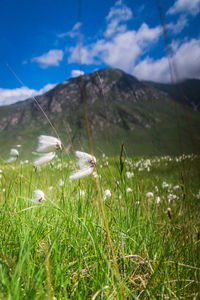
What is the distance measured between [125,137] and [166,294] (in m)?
1.17

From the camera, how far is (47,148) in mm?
1489

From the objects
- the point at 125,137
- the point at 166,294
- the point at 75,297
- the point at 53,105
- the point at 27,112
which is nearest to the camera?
the point at 75,297

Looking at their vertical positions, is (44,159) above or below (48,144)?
below

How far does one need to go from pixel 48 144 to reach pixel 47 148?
1.4 inches

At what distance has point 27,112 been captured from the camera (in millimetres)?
160375

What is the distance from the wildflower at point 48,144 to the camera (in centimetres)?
147

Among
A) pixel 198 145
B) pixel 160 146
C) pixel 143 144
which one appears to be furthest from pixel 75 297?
pixel 143 144

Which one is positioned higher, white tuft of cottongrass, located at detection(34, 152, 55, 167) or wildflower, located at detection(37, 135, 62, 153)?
wildflower, located at detection(37, 135, 62, 153)

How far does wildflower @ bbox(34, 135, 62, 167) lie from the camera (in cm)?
147

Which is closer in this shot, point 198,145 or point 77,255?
point 198,145

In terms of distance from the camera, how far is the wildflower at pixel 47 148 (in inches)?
57.9

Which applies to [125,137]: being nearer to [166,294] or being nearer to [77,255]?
[77,255]

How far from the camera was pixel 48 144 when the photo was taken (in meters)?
1.47

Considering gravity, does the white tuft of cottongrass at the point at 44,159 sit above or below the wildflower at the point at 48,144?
below
